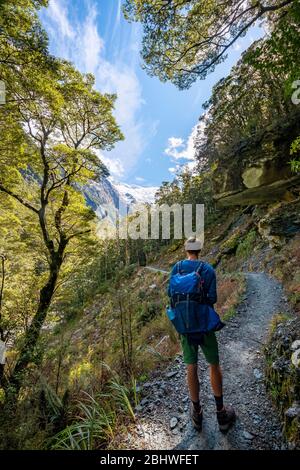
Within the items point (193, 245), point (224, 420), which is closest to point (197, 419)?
point (224, 420)

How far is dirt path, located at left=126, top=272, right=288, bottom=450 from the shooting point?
2.53 metres

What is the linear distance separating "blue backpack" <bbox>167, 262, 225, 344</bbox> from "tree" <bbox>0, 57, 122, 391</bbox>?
198 inches

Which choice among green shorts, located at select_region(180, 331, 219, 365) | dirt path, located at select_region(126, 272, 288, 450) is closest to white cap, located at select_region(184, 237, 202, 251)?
green shorts, located at select_region(180, 331, 219, 365)

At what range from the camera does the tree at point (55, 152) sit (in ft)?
22.6

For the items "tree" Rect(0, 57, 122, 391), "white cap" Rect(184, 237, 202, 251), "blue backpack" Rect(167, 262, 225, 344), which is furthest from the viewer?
"tree" Rect(0, 57, 122, 391)

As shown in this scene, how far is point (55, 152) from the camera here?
840 cm

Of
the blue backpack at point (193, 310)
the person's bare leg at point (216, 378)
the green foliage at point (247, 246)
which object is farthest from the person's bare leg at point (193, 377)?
the green foliage at point (247, 246)

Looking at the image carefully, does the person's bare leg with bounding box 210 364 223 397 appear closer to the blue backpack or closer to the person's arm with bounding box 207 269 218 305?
the blue backpack

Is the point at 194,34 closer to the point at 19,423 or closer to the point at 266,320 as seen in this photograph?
the point at 266,320

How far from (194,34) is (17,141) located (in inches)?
220

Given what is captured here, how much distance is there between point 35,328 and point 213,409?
3.89 metres

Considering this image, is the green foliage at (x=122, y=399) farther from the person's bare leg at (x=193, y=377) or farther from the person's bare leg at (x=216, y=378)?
the person's bare leg at (x=216, y=378)

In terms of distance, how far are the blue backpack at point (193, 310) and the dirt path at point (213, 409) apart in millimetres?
1029

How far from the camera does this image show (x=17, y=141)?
23.6ft
